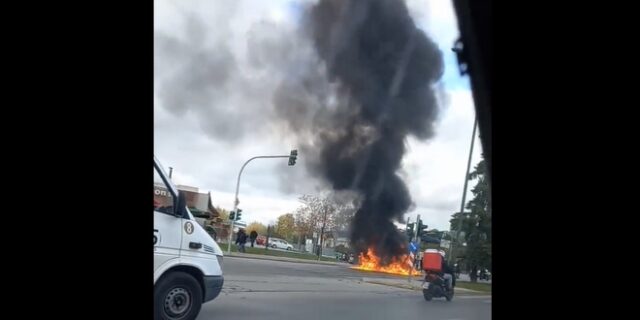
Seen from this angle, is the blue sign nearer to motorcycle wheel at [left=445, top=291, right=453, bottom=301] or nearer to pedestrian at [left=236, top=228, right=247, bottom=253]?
motorcycle wheel at [left=445, top=291, right=453, bottom=301]

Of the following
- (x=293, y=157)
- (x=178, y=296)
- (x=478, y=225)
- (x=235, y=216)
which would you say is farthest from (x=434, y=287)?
(x=178, y=296)

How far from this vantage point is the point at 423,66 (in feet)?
14.3

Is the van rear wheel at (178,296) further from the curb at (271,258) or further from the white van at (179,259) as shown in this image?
the curb at (271,258)

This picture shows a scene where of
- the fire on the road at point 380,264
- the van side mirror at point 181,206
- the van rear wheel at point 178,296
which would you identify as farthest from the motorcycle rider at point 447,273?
the van side mirror at point 181,206

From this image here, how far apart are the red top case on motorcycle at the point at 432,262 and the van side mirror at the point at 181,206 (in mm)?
2038

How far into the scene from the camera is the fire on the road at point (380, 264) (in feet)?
14.0

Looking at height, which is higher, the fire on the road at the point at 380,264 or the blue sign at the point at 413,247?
the blue sign at the point at 413,247

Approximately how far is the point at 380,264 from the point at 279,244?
88cm

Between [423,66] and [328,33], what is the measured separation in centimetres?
92

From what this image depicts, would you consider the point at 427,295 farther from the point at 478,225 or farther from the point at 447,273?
the point at 478,225

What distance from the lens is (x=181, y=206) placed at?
12.3ft

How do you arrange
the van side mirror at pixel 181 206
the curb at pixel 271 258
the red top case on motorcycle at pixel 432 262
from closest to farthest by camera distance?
the van side mirror at pixel 181 206 < the curb at pixel 271 258 < the red top case on motorcycle at pixel 432 262

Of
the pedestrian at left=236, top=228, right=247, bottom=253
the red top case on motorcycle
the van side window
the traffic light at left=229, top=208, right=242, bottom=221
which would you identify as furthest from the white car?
the red top case on motorcycle
